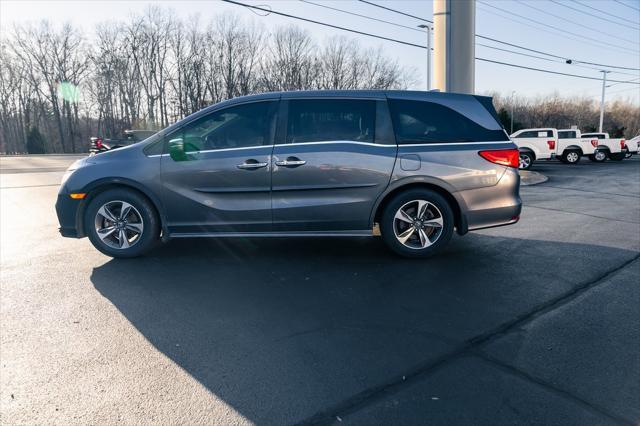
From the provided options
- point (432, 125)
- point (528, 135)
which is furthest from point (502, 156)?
point (528, 135)

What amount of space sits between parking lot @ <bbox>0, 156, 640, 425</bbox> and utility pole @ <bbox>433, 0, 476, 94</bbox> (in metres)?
7.35

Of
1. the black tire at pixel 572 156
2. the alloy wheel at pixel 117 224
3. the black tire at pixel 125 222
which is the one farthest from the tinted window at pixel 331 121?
the black tire at pixel 572 156

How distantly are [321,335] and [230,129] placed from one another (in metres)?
2.75

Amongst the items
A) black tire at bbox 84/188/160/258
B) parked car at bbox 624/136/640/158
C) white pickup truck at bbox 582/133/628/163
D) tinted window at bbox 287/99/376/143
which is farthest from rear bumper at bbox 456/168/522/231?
parked car at bbox 624/136/640/158

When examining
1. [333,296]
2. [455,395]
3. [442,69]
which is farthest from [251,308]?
[442,69]

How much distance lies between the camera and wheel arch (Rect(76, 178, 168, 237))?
16.2 ft

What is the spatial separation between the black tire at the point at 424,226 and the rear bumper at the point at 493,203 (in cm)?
23

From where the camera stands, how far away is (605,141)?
82.7 ft

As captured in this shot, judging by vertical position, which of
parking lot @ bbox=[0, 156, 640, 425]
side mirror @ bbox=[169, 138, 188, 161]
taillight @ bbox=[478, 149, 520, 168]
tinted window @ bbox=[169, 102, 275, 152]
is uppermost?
tinted window @ bbox=[169, 102, 275, 152]

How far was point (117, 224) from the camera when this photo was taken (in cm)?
510

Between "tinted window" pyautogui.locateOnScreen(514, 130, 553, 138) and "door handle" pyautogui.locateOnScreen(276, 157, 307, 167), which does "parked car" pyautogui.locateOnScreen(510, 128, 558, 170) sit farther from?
"door handle" pyautogui.locateOnScreen(276, 157, 307, 167)

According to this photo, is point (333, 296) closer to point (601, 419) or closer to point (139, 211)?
point (601, 419)

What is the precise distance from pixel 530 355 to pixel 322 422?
1.50 meters

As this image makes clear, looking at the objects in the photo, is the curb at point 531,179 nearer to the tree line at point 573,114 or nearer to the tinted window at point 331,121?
the tinted window at point 331,121
